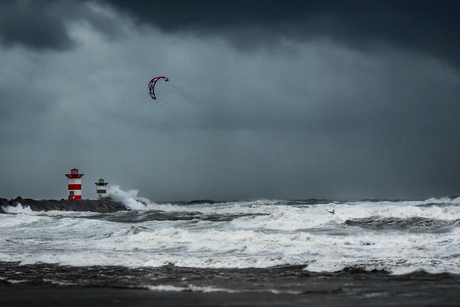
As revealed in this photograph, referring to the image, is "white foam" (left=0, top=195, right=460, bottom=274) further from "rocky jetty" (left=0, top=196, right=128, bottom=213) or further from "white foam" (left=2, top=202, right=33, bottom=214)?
"rocky jetty" (left=0, top=196, right=128, bottom=213)

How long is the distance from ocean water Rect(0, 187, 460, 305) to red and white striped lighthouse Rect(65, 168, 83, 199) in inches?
583

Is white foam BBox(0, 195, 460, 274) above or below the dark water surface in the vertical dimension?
above

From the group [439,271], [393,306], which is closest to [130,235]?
[439,271]

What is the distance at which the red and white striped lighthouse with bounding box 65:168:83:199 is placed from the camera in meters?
31.7

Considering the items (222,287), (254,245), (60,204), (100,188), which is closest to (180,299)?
(222,287)

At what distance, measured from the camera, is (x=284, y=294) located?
17.7ft

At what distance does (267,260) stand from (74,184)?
26.2 meters

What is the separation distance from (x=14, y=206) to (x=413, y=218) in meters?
23.9

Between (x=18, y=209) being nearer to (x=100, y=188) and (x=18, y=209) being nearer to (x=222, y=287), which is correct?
(x=100, y=188)

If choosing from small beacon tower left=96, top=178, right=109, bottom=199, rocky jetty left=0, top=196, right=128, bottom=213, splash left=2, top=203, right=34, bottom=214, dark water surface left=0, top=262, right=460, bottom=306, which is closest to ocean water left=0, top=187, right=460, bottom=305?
dark water surface left=0, top=262, right=460, bottom=306

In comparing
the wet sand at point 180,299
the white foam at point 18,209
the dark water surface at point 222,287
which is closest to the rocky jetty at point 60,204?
the white foam at point 18,209

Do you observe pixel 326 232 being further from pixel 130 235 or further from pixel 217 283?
pixel 217 283

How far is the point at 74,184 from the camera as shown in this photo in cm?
3225

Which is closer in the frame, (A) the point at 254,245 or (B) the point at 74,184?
(A) the point at 254,245
